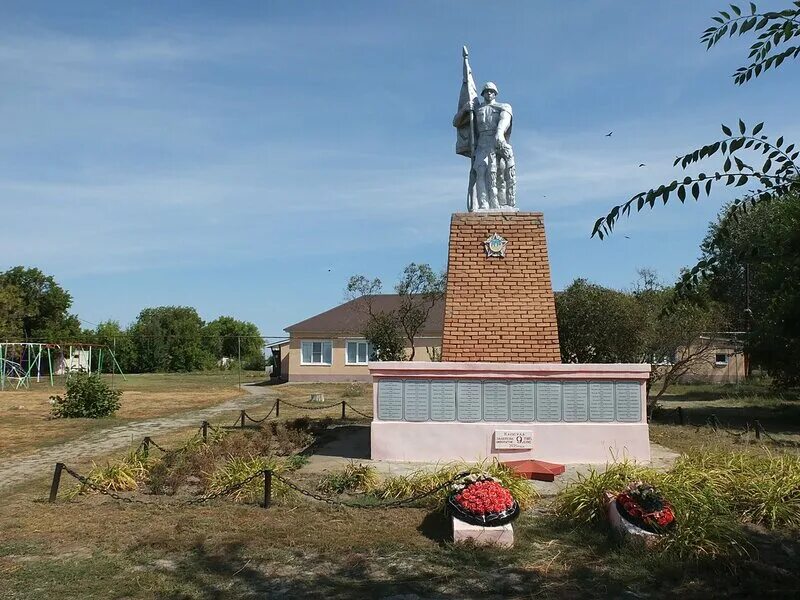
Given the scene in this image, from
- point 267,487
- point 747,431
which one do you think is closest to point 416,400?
point 267,487

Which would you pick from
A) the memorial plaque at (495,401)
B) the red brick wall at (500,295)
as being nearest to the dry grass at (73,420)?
the red brick wall at (500,295)

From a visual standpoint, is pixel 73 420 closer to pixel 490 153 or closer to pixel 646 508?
pixel 490 153

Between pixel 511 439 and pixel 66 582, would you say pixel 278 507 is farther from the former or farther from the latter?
pixel 511 439

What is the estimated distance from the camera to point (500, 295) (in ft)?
38.2

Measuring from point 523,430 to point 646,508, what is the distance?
14.3ft

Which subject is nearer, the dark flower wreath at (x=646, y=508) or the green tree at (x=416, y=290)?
the dark flower wreath at (x=646, y=508)

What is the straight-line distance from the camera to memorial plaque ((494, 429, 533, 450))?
10891 millimetres

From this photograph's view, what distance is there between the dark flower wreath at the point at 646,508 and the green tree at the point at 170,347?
50.4 metres

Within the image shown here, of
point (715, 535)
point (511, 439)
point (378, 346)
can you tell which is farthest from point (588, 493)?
point (378, 346)

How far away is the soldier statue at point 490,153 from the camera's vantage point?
12.4 meters

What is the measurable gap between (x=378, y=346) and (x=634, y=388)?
16323 mm

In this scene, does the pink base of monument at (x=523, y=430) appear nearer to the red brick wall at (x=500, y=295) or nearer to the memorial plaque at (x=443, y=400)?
the memorial plaque at (x=443, y=400)

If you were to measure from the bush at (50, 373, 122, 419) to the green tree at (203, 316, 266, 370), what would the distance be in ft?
104

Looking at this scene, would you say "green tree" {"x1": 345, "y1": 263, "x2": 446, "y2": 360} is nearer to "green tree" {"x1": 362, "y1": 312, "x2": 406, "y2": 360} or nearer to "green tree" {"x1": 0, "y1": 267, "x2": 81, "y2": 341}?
"green tree" {"x1": 362, "y1": 312, "x2": 406, "y2": 360}
